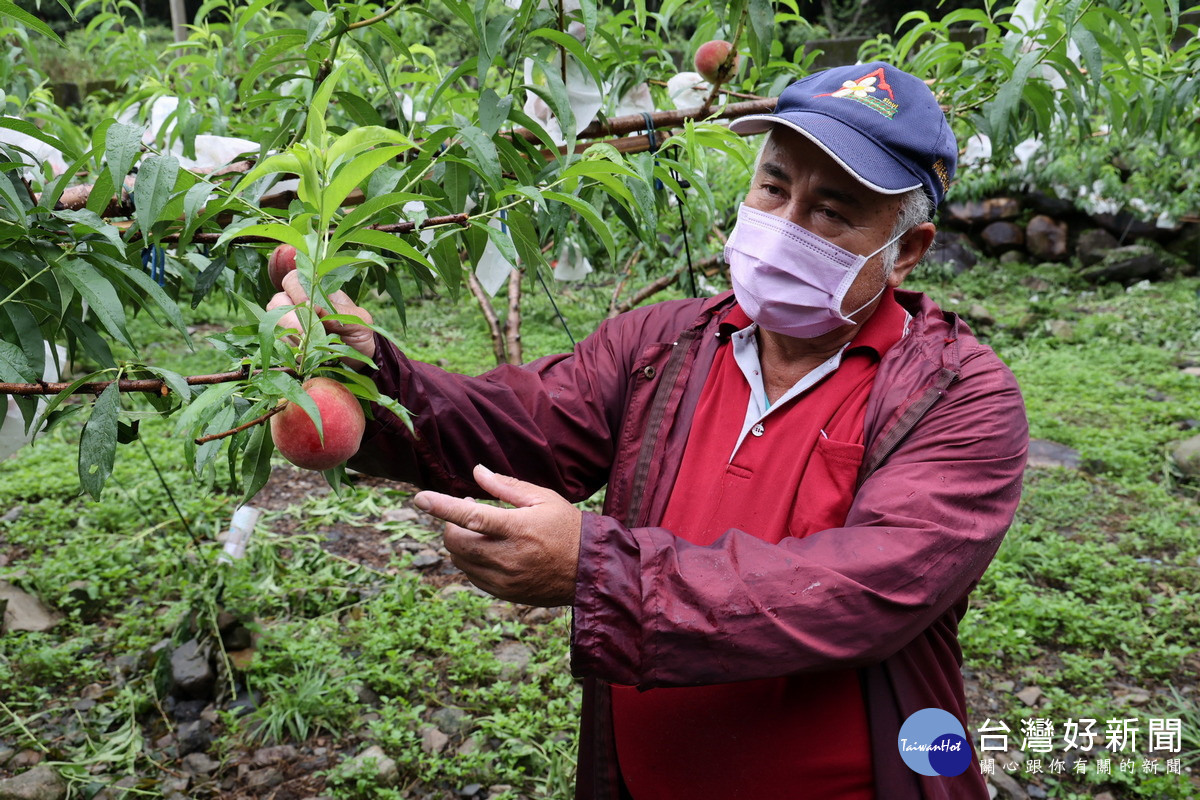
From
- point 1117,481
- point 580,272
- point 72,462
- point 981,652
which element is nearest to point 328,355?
point 580,272

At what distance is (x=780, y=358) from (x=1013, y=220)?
7.88 metres

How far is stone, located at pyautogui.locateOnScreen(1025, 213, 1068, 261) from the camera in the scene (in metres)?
7.93

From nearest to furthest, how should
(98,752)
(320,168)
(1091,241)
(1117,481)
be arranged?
(320,168) < (98,752) < (1117,481) < (1091,241)

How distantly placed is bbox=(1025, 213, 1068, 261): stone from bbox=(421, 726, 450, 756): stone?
24.4ft

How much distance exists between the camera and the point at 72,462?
3.97 meters

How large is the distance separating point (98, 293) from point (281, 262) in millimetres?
273

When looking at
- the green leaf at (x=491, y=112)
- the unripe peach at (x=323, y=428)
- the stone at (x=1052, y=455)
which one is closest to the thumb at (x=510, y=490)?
the unripe peach at (x=323, y=428)

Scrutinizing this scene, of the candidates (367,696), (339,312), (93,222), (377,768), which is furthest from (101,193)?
(367,696)

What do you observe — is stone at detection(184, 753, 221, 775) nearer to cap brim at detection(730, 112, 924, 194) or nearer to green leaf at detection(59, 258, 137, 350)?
green leaf at detection(59, 258, 137, 350)

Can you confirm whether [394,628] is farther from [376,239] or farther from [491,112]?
[376,239]

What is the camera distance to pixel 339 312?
1.12m

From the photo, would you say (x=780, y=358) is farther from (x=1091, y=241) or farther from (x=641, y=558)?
(x=1091, y=241)

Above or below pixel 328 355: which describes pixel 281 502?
below

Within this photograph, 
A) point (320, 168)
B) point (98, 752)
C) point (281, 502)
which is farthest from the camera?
point (281, 502)
